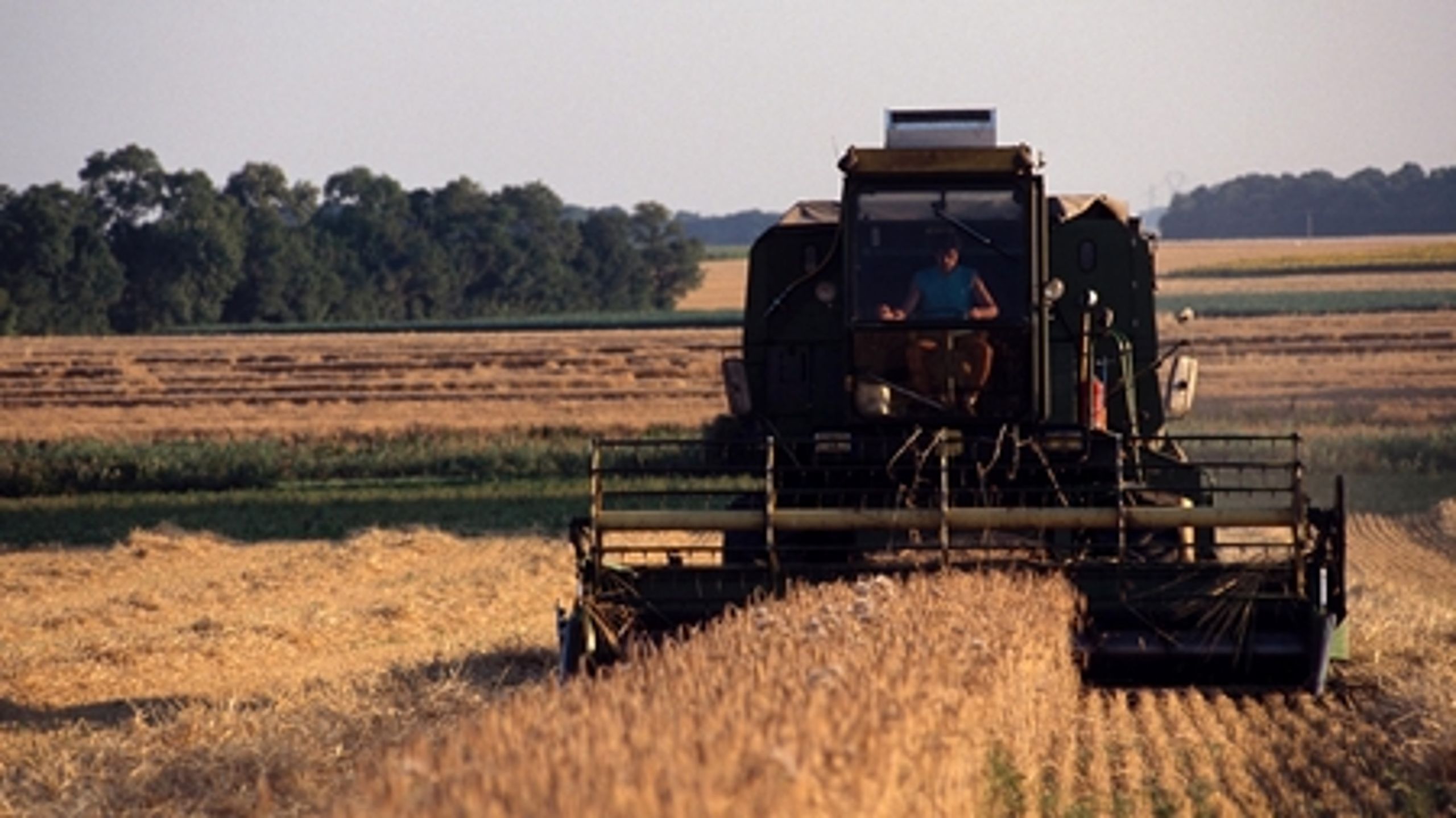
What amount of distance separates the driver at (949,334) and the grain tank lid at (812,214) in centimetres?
132

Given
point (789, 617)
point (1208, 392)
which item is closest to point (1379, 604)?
point (789, 617)

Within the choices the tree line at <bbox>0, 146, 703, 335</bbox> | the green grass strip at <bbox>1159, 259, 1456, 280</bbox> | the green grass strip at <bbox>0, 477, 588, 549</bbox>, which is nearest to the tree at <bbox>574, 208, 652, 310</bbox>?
the tree line at <bbox>0, 146, 703, 335</bbox>

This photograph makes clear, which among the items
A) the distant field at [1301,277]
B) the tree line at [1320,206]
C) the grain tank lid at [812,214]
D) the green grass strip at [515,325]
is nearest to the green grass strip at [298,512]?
the grain tank lid at [812,214]

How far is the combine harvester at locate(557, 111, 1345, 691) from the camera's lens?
11.2 m

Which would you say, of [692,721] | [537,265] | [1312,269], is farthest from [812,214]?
[537,265]

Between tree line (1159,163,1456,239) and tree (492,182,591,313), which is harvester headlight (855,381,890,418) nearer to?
tree (492,182,591,313)

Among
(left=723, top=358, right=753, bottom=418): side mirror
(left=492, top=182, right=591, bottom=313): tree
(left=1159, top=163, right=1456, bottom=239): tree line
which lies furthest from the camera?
(left=1159, top=163, right=1456, bottom=239): tree line

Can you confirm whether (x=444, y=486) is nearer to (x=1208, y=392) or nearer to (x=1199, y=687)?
(x=1208, y=392)

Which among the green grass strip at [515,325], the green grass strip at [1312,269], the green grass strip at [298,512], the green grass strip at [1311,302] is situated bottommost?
the green grass strip at [515,325]

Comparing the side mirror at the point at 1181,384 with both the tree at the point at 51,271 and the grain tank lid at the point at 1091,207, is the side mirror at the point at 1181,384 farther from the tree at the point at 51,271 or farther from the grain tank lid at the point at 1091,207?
the tree at the point at 51,271

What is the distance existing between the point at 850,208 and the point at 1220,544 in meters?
2.87

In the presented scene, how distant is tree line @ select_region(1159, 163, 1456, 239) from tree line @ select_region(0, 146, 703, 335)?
3889 cm

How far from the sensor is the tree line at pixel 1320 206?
113 m

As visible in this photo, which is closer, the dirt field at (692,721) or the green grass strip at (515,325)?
the dirt field at (692,721)
